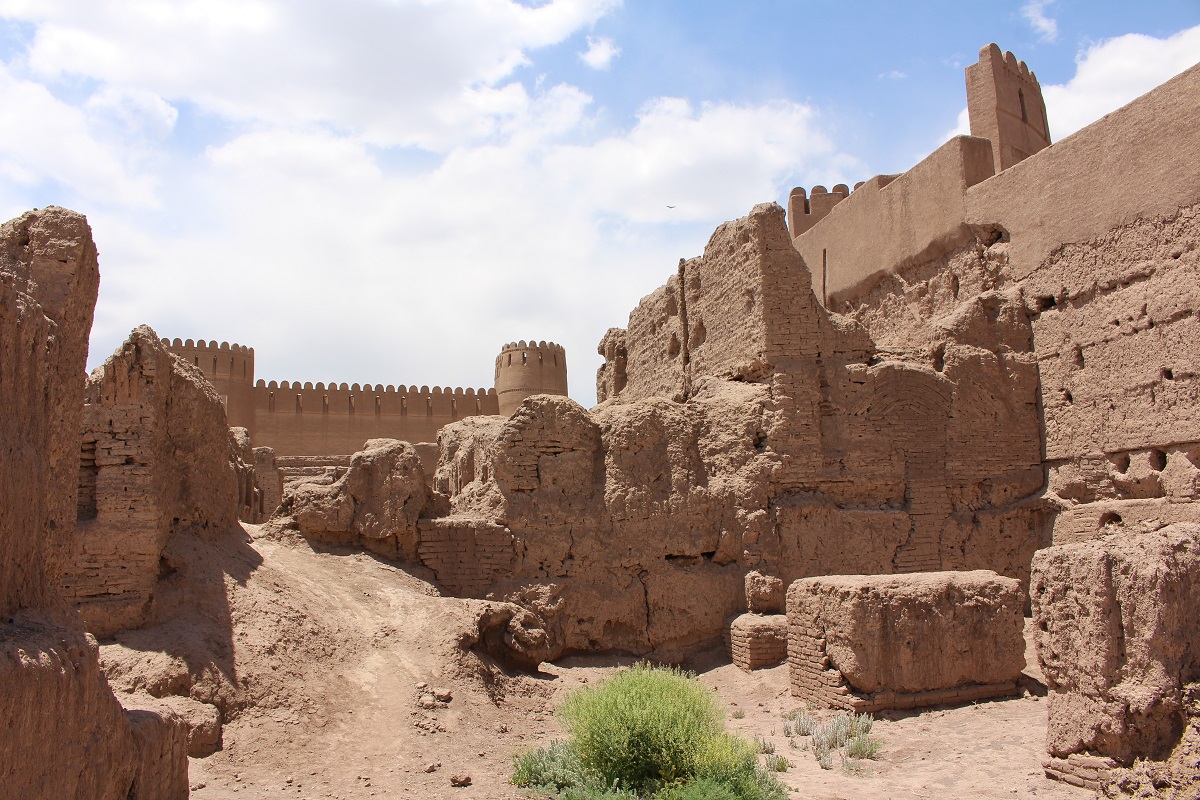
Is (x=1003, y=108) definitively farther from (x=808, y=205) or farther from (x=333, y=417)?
(x=333, y=417)

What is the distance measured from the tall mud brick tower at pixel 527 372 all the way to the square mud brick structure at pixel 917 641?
63.5 ft

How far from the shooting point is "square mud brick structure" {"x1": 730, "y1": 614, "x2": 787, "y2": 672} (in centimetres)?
929

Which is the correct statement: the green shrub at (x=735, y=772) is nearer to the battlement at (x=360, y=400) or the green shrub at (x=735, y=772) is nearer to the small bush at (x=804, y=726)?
the small bush at (x=804, y=726)

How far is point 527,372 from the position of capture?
2711cm

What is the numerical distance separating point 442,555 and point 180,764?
16.0ft

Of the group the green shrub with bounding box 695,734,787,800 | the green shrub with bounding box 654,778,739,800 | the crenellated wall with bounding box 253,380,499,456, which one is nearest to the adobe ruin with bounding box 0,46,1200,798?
the green shrub with bounding box 695,734,787,800

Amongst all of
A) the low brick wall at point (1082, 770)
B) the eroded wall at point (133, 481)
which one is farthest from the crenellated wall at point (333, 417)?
the low brick wall at point (1082, 770)

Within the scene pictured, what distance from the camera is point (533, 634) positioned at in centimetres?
883

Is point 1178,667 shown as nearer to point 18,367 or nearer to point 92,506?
point 18,367

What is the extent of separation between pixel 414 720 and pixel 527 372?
2040 centimetres

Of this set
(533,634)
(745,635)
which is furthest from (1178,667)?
(533,634)

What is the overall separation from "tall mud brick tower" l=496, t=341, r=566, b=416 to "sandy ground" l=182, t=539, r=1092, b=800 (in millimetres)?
18047

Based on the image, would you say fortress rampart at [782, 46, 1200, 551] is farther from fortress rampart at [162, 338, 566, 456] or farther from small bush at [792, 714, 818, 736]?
fortress rampart at [162, 338, 566, 456]

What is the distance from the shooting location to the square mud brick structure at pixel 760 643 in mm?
9289
